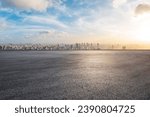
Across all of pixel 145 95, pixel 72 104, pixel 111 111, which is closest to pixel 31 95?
pixel 72 104

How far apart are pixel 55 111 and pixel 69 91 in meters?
3.86

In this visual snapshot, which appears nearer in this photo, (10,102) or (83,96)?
(10,102)

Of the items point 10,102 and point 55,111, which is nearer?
point 55,111

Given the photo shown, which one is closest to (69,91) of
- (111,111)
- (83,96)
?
(83,96)

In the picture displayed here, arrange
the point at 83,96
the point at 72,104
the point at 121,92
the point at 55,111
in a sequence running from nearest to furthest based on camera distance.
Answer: the point at 55,111
the point at 72,104
the point at 83,96
the point at 121,92

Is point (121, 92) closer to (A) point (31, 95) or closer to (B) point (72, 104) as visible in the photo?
(B) point (72, 104)

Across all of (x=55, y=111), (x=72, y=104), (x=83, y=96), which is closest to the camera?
(x=55, y=111)

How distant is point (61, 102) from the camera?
1152cm

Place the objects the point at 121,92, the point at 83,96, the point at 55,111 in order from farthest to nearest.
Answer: the point at 121,92
the point at 83,96
the point at 55,111

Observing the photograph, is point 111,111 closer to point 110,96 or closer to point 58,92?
point 110,96

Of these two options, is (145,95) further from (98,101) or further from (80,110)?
(80,110)

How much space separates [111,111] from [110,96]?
244cm

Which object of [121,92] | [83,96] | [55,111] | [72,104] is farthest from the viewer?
[121,92]

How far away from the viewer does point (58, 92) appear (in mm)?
13789
